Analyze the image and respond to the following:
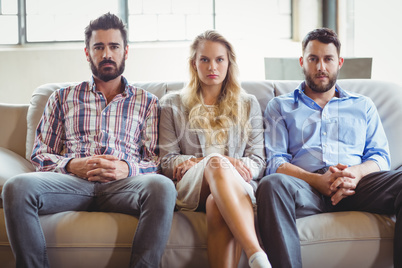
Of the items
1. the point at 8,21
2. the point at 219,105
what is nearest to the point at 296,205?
the point at 219,105

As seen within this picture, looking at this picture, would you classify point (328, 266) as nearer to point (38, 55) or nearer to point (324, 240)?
point (324, 240)

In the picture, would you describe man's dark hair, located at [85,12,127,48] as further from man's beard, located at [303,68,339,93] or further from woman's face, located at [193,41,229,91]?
man's beard, located at [303,68,339,93]

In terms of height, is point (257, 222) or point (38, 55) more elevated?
point (38, 55)

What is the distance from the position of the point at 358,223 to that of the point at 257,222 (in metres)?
0.40

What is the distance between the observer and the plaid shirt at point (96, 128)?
205cm

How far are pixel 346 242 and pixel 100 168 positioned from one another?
1.04 meters

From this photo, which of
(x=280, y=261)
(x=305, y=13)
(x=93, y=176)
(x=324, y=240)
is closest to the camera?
(x=280, y=261)

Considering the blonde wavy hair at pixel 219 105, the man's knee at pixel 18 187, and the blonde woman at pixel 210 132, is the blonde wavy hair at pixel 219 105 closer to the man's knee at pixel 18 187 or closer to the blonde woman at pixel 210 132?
the blonde woman at pixel 210 132

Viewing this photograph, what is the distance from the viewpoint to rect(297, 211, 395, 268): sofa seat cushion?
169cm

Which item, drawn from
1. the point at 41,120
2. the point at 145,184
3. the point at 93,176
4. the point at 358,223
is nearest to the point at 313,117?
the point at 358,223

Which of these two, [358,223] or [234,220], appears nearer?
[234,220]

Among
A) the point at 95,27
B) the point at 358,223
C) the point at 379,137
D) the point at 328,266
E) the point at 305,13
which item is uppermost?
the point at 305,13

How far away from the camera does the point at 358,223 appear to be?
5.67 ft

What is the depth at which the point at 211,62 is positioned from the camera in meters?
2.15
